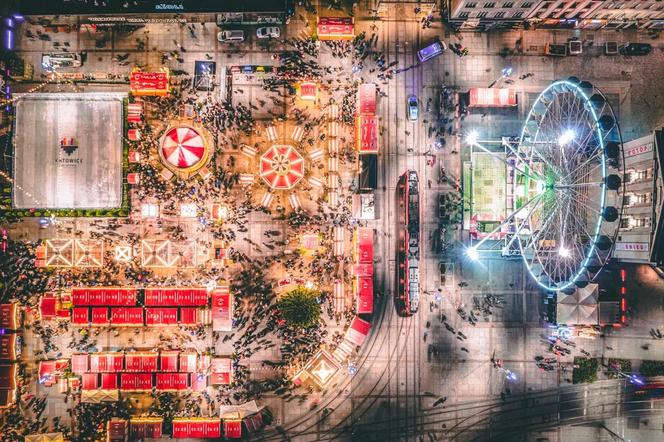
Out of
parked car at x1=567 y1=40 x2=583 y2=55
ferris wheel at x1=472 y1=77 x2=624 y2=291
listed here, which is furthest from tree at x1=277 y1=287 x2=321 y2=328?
parked car at x1=567 y1=40 x2=583 y2=55

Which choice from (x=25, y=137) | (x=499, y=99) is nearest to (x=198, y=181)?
(x=25, y=137)

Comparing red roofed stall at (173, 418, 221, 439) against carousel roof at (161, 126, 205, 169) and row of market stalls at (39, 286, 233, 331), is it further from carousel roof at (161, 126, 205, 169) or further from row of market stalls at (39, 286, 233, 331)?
carousel roof at (161, 126, 205, 169)

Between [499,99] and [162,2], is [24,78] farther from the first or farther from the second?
[499,99]

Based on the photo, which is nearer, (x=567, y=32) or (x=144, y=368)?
(x=144, y=368)

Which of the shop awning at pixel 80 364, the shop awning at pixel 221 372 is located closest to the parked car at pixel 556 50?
the shop awning at pixel 221 372

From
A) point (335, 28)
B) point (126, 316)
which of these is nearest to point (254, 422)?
point (126, 316)

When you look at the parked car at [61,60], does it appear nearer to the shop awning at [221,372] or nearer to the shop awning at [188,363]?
the shop awning at [188,363]
